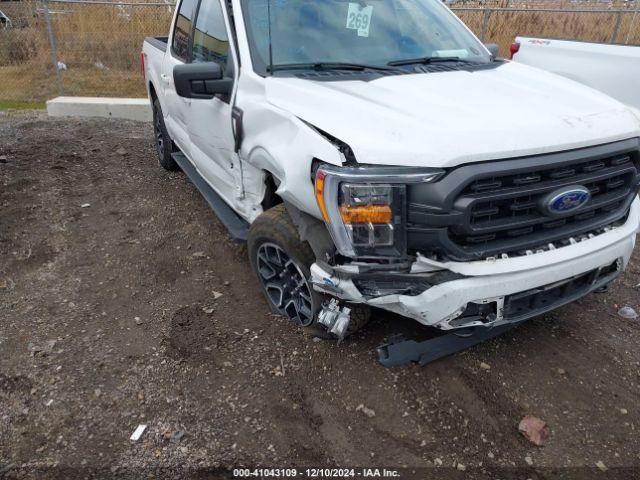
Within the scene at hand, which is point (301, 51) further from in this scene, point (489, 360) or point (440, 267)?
point (489, 360)

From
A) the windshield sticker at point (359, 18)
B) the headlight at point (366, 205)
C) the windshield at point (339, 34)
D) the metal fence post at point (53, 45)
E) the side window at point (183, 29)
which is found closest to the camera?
the headlight at point (366, 205)

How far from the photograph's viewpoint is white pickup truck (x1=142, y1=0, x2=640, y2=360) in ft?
7.71

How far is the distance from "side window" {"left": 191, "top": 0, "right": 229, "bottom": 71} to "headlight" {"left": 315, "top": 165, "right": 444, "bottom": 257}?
1607mm

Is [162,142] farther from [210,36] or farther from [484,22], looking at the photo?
[484,22]

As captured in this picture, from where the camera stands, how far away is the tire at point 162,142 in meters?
5.81

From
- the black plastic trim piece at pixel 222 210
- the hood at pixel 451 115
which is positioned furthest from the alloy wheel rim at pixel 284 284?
the hood at pixel 451 115

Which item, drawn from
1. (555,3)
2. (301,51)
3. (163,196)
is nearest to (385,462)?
(301,51)

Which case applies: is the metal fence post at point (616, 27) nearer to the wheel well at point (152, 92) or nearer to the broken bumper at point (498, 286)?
the wheel well at point (152, 92)

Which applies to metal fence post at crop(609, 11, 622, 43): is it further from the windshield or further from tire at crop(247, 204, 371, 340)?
tire at crop(247, 204, 371, 340)

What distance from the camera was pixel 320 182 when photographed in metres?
2.43

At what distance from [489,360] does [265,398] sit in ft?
4.36

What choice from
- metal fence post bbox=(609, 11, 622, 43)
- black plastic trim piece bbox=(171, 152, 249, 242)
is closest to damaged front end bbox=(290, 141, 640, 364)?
black plastic trim piece bbox=(171, 152, 249, 242)

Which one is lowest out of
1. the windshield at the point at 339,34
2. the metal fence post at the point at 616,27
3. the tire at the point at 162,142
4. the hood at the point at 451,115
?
the tire at the point at 162,142

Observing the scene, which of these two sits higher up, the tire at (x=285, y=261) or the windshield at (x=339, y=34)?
the windshield at (x=339, y=34)
